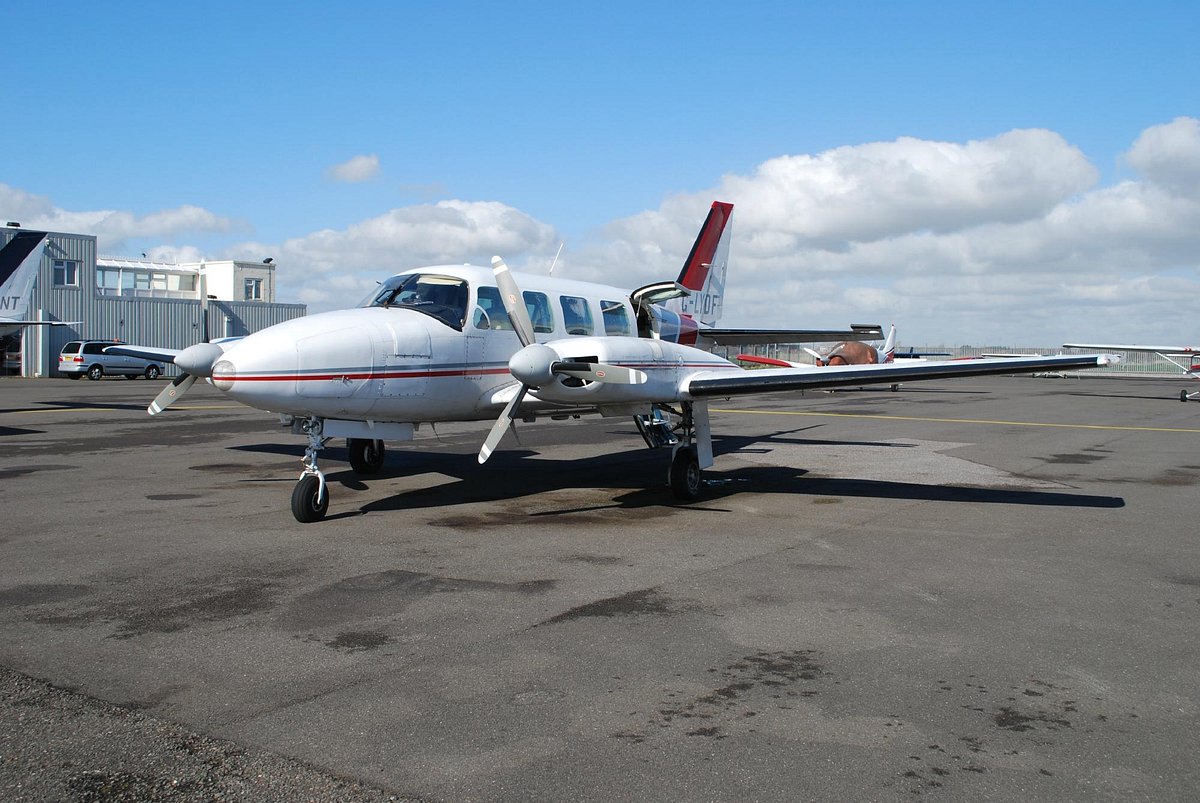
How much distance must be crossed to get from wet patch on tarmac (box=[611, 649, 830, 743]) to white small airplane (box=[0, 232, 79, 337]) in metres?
29.2

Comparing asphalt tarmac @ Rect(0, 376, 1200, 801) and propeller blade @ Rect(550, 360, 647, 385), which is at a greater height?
propeller blade @ Rect(550, 360, 647, 385)

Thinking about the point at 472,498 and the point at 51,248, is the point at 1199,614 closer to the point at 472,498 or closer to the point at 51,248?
the point at 472,498

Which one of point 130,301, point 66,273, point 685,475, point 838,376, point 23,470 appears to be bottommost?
point 23,470

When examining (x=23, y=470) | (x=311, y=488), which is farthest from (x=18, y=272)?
(x=311, y=488)

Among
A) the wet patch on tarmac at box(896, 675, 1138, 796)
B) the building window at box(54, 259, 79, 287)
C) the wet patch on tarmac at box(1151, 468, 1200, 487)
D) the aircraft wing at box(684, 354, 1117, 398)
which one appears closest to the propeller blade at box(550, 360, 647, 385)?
the aircraft wing at box(684, 354, 1117, 398)

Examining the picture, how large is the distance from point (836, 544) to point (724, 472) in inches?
232

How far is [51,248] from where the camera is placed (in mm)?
49875

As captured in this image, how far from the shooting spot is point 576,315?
13.2m

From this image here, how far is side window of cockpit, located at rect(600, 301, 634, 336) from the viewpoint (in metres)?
13.7

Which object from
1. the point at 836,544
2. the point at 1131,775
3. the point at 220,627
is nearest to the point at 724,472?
the point at 836,544

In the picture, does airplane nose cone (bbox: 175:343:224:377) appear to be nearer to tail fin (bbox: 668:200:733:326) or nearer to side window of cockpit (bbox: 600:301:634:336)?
side window of cockpit (bbox: 600:301:634:336)

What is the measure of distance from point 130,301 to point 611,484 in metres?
49.2

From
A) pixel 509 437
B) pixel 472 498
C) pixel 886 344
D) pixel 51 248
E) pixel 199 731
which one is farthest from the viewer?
pixel 886 344

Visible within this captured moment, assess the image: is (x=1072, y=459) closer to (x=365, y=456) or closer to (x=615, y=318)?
(x=615, y=318)
